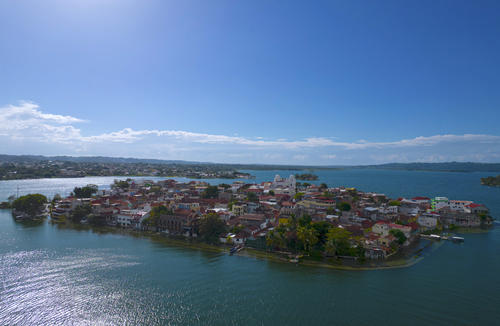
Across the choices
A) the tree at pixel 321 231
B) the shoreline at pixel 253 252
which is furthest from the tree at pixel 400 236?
the tree at pixel 321 231

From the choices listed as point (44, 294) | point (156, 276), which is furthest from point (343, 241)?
point (44, 294)

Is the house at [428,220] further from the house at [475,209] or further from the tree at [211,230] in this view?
the tree at [211,230]

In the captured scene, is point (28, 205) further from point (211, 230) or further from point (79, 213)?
point (211, 230)

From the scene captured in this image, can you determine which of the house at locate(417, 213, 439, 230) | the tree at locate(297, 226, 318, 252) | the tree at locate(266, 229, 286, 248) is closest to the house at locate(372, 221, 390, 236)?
the tree at locate(297, 226, 318, 252)

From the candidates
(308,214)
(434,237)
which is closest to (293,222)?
(308,214)

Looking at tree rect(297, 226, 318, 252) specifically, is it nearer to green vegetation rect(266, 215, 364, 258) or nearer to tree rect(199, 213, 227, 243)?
green vegetation rect(266, 215, 364, 258)

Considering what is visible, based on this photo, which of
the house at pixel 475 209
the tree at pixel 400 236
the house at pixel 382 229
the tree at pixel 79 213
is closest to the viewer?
the tree at pixel 400 236
